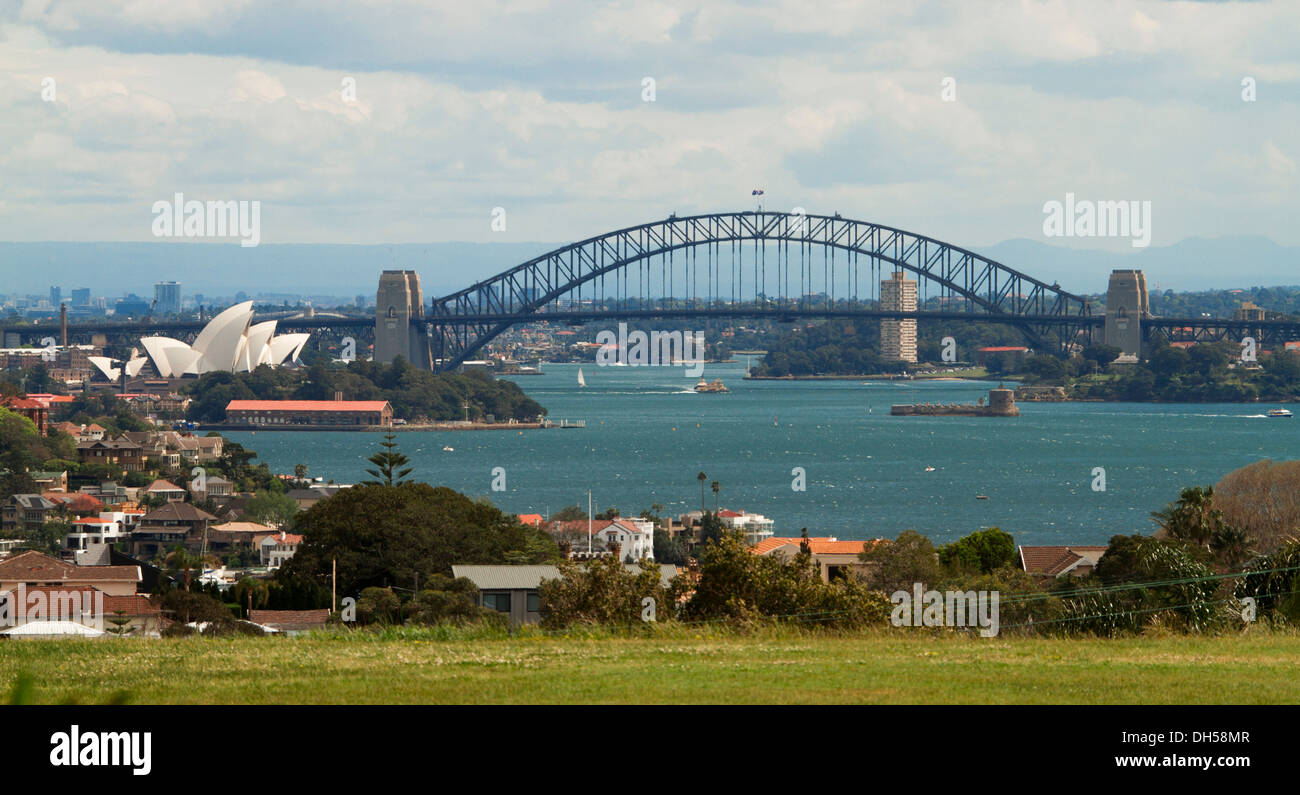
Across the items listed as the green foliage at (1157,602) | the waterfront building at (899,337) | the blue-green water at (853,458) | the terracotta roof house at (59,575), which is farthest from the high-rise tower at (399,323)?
the green foliage at (1157,602)

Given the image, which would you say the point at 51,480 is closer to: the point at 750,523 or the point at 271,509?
the point at 271,509

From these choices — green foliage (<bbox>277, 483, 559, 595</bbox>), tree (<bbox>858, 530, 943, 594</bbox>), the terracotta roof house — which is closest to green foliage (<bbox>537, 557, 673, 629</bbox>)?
green foliage (<bbox>277, 483, 559, 595</bbox>)

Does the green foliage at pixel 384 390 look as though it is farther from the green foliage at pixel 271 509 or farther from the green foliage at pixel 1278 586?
the green foliage at pixel 1278 586

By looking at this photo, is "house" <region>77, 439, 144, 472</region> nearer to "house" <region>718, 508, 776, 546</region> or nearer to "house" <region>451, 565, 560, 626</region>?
"house" <region>718, 508, 776, 546</region>

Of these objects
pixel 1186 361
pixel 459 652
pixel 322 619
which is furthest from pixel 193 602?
pixel 1186 361

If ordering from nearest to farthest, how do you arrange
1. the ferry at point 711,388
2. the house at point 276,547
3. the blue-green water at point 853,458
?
1. the house at point 276,547
2. the blue-green water at point 853,458
3. the ferry at point 711,388
